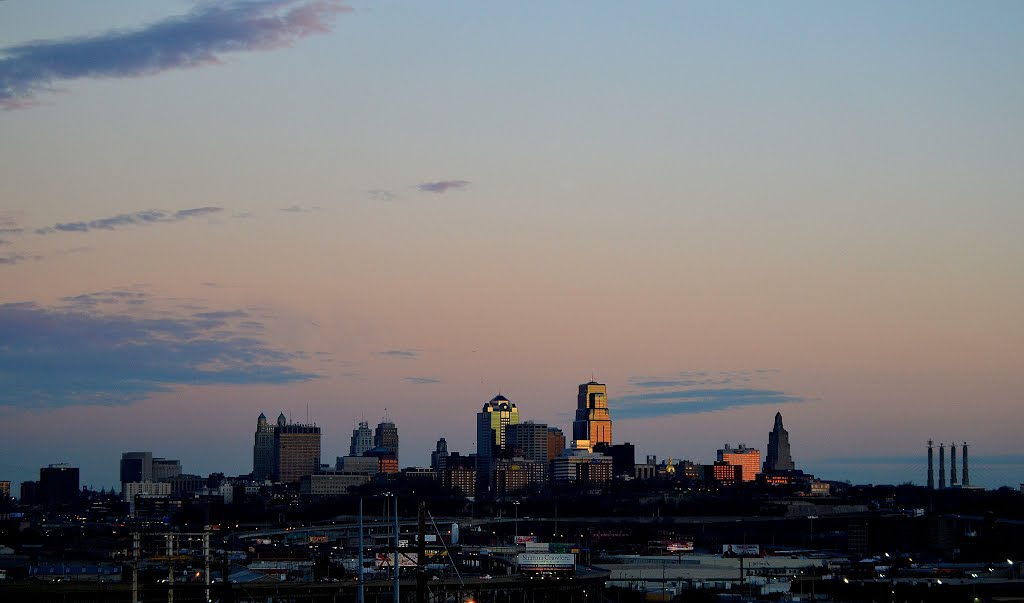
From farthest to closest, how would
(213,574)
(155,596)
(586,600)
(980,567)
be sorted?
(980,567), (213,574), (586,600), (155,596)

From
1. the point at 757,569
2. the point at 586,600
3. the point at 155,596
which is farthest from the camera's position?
the point at 757,569

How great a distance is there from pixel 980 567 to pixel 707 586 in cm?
3096

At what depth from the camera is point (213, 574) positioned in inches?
5950

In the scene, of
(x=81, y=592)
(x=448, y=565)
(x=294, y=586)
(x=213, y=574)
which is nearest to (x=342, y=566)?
(x=448, y=565)

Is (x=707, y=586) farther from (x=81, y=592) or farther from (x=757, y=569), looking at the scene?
(x=81, y=592)

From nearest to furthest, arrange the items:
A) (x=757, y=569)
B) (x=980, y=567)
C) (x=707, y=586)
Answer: (x=707, y=586) → (x=980, y=567) → (x=757, y=569)

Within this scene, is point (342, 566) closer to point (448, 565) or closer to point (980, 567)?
point (448, 565)

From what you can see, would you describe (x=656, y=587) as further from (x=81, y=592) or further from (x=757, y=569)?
(x=81, y=592)

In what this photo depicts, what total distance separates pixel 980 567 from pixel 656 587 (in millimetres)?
33395

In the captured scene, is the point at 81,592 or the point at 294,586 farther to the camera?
the point at 294,586

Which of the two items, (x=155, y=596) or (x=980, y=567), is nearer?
(x=155, y=596)

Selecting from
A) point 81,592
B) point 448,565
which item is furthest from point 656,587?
point 81,592

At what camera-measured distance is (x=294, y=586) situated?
126 m

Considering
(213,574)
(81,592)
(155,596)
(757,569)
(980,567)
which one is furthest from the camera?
(757,569)
